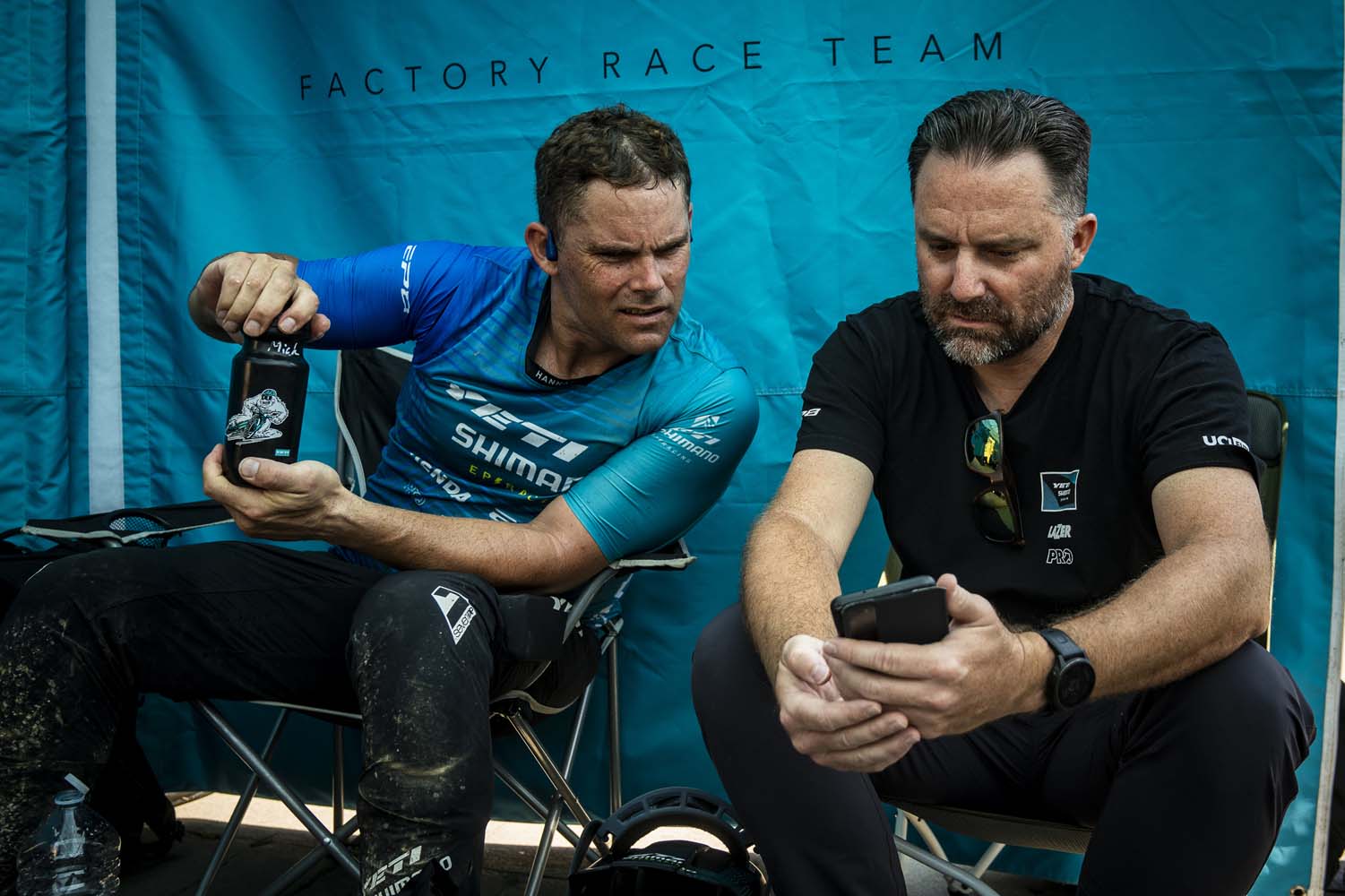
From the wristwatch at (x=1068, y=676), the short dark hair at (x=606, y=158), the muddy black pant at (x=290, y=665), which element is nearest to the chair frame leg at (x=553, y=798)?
the muddy black pant at (x=290, y=665)

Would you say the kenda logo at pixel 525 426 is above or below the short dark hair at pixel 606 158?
below

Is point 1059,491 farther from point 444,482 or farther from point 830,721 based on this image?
point 444,482

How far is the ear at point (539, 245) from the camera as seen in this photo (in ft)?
7.51

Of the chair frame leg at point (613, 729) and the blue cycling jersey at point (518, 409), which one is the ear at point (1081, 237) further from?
the chair frame leg at point (613, 729)

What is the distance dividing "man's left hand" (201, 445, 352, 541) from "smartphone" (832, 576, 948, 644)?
38.2 inches

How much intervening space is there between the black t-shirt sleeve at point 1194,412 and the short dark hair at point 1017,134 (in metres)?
0.27

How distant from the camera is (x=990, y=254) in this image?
173 centimetres

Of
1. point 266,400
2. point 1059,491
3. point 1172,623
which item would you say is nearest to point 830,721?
point 1172,623

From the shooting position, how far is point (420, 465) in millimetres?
2359

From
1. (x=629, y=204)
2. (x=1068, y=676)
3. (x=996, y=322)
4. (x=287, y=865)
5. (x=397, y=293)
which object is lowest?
(x=287, y=865)

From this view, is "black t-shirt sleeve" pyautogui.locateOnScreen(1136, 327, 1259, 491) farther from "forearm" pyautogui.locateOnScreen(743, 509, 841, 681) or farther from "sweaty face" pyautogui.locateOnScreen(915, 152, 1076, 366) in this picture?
"forearm" pyautogui.locateOnScreen(743, 509, 841, 681)

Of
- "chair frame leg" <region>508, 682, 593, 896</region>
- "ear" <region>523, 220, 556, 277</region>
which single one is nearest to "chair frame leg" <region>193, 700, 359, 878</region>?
"chair frame leg" <region>508, 682, 593, 896</region>

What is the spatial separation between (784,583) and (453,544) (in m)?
0.71

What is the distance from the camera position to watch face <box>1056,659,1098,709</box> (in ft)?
4.41
